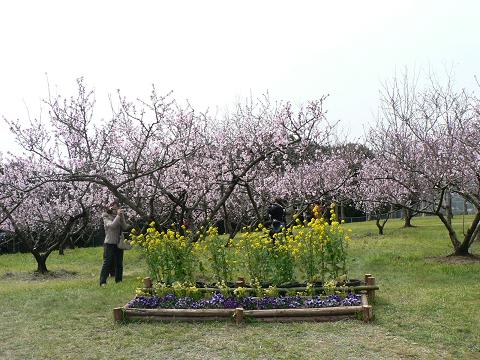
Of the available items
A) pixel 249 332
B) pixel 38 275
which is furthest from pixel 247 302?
pixel 38 275

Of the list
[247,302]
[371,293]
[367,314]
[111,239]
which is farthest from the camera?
[111,239]

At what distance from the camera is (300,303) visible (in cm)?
614

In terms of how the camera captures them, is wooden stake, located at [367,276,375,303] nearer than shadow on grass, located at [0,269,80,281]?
Yes

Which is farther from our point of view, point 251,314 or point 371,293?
point 371,293

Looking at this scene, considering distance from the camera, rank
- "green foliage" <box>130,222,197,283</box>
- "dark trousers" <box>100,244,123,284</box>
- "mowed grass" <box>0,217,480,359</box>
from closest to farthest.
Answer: "mowed grass" <box>0,217,480,359</box> < "green foliage" <box>130,222,197,283</box> < "dark trousers" <box>100,244,123,284</box>

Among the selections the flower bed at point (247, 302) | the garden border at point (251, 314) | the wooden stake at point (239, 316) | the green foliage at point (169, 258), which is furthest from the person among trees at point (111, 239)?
the wooden stake at point (239, 316)

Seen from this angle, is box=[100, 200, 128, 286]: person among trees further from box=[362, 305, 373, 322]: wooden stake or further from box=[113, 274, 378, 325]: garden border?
box=[362, 305, 373, 322]: wooden stake

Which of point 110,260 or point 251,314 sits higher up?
point 110,260

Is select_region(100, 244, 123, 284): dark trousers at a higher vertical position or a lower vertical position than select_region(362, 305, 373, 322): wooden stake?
higher

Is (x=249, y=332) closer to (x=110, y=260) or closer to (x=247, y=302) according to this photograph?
(x=247, y=302)

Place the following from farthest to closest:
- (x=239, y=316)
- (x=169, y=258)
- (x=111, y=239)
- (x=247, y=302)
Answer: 1. (x=111, y=239)
2. (x=169, y=258)
3. (x=247, y=302)
4. (x=239, y=316)

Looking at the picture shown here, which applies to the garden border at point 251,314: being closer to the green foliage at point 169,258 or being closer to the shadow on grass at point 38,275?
the green foliage at point 169,258

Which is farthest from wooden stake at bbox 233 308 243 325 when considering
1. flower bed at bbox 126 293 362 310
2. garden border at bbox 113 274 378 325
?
flower bed at bbox 126 293 362 310

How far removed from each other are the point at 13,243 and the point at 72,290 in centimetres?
1715
